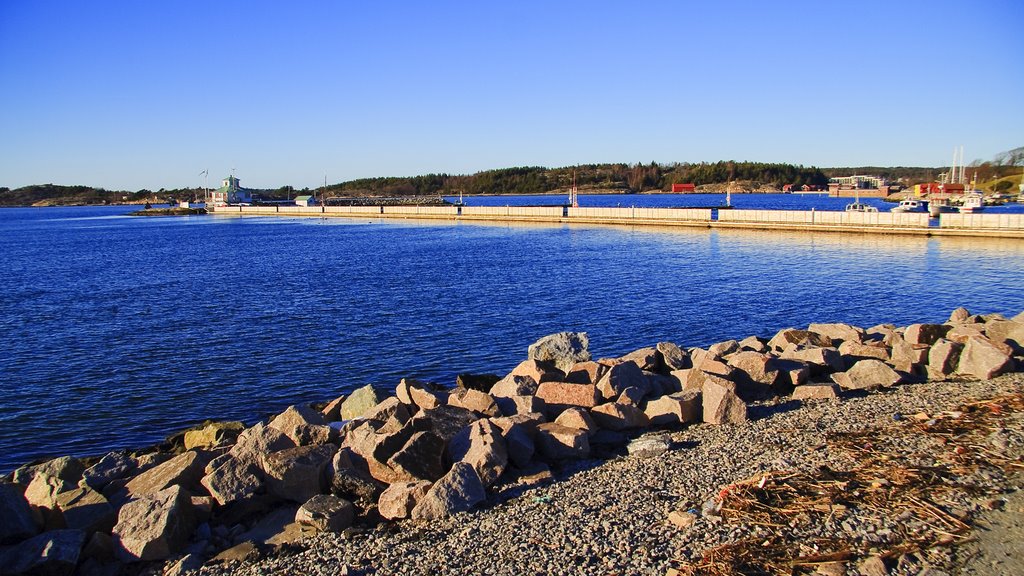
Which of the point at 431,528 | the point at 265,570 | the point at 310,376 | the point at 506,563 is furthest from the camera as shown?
the point at 310,376

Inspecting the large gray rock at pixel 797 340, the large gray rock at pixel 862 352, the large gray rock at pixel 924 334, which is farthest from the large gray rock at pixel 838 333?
the large gray rock at pixel 862 352

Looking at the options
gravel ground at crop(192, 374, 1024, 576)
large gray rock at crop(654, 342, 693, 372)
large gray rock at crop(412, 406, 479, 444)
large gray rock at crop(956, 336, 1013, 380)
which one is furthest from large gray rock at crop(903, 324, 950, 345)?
large gray rock at crop(412, 406, 479, 444)

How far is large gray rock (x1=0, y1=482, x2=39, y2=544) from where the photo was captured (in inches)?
307

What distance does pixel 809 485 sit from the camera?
7.45 metres

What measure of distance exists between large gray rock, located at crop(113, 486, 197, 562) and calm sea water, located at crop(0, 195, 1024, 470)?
19.3 ft

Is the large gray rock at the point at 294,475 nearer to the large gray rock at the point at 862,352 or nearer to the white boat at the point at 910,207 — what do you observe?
the large gray rock at the point at 862,352

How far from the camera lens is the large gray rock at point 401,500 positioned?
25.5 feet

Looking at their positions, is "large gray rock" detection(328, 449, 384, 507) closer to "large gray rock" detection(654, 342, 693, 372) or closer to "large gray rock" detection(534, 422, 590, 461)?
"large gray rock" detection(534, 422, 590, 461)

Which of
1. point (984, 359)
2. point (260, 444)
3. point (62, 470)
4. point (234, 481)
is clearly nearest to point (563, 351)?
point (260, 444)

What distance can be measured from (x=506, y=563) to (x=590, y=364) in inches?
253

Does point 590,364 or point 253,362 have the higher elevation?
point 590,364

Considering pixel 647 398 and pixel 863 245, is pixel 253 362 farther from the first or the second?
Result: pixel 863 245

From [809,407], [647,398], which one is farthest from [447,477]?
[809,407]

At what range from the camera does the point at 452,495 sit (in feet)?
25.3
